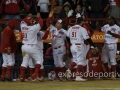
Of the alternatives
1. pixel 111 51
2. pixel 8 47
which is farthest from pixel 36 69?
pixel 111 51

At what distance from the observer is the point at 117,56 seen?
20047mm

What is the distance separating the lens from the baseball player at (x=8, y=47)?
59.9 feet

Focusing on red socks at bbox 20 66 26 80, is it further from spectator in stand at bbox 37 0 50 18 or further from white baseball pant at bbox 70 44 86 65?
spectator in stand at bbox 37 0 50 18

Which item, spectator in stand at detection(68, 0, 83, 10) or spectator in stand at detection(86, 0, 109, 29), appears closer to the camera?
spectator in stand at detection(86, 0, 109, 29)

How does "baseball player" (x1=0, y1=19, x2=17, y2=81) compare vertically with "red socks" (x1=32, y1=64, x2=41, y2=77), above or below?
above

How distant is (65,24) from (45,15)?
2.61 meters

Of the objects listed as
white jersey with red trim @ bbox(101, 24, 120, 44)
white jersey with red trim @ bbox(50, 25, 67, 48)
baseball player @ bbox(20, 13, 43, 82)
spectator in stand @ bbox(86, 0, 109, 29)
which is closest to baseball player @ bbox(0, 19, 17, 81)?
baseball player @ bbox(20, 13, 43, 82)

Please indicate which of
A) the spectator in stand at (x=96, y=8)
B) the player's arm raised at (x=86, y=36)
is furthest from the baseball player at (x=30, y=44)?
the spectator in stand at (x=96, y=8)

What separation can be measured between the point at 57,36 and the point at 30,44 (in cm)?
118

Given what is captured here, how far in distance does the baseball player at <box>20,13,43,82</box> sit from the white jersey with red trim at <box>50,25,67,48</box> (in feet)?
2.91

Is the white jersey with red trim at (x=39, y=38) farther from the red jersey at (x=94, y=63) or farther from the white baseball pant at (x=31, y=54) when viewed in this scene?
the red jersey at (x=94, y=63)

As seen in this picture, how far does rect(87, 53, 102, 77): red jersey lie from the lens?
19.3 metres

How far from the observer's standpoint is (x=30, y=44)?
1814 centimetres

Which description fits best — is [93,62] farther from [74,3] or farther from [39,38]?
[74,3]
